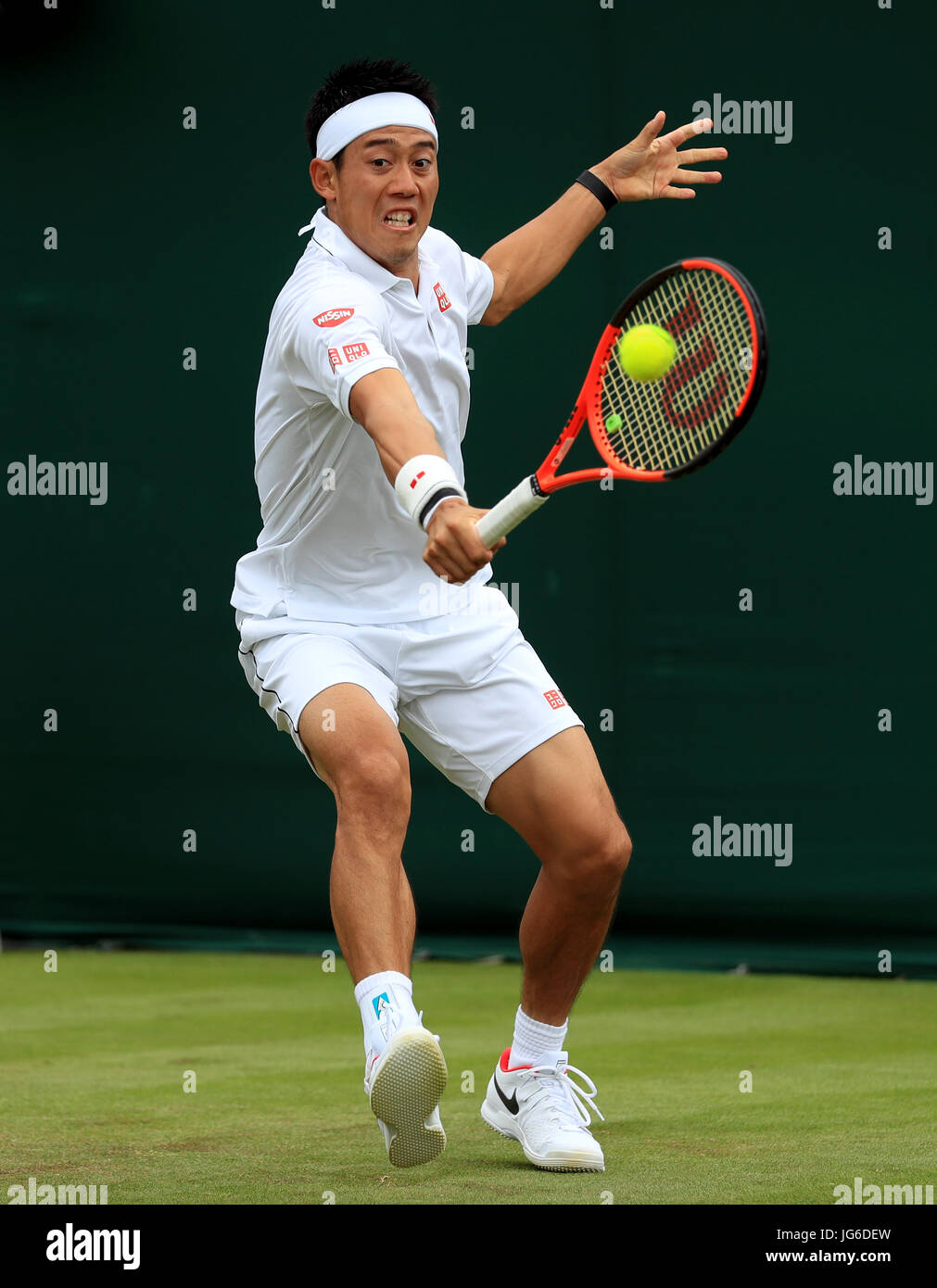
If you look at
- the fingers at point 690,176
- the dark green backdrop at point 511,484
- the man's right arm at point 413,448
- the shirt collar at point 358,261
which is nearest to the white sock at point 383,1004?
the man's right arm at point 413,448

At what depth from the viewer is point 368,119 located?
3.27m

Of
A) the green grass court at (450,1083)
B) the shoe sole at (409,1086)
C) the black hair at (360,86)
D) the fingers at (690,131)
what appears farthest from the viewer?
the fingers at (690,131)

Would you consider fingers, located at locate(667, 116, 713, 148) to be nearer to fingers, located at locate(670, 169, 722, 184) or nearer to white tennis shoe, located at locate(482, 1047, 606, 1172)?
fingers, located at locate(670, 169, 722, 184)

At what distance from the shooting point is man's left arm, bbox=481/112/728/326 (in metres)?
3.80

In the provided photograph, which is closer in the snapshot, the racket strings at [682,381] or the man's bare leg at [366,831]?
the man's bare leg at [366,831]

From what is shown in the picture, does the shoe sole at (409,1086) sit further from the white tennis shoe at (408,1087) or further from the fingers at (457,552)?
the fingers at (457,552)

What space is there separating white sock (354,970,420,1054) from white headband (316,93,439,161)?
1.42 meters

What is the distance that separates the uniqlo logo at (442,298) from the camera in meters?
3.40

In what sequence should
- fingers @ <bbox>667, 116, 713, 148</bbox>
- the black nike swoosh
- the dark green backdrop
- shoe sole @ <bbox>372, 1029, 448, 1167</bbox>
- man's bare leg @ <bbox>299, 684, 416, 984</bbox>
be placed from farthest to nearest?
1. the dark green backdrop
2. fingers @ <bbox>667, 116, 713, 148</bbox>
3. the black nike swoosh
4. man's bare leg @ <bbox>299, 684, 416, 984</bbox>
5. shoe sole @ <bbox>372, 1029, 448, 1167</bbox>

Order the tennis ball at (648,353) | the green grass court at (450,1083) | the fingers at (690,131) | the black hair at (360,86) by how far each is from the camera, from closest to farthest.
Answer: the tennis ball at (648,353) → the green grass court at (450,1083) → the black hair at (360,86) → the fingers at (690,131)

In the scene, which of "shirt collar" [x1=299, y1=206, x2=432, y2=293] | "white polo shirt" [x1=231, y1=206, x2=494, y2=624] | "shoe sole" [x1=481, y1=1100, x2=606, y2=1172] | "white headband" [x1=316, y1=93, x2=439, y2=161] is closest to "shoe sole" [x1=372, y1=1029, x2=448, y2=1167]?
"shoe sole" [x1=481, y1=1100, x2=606, y2=1172]

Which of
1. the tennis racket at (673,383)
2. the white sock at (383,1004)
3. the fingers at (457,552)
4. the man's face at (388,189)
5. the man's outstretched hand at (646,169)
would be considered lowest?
the white sock at (383,1004)

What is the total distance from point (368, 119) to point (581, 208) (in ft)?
2.37

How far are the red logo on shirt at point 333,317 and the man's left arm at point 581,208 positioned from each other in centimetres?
79
